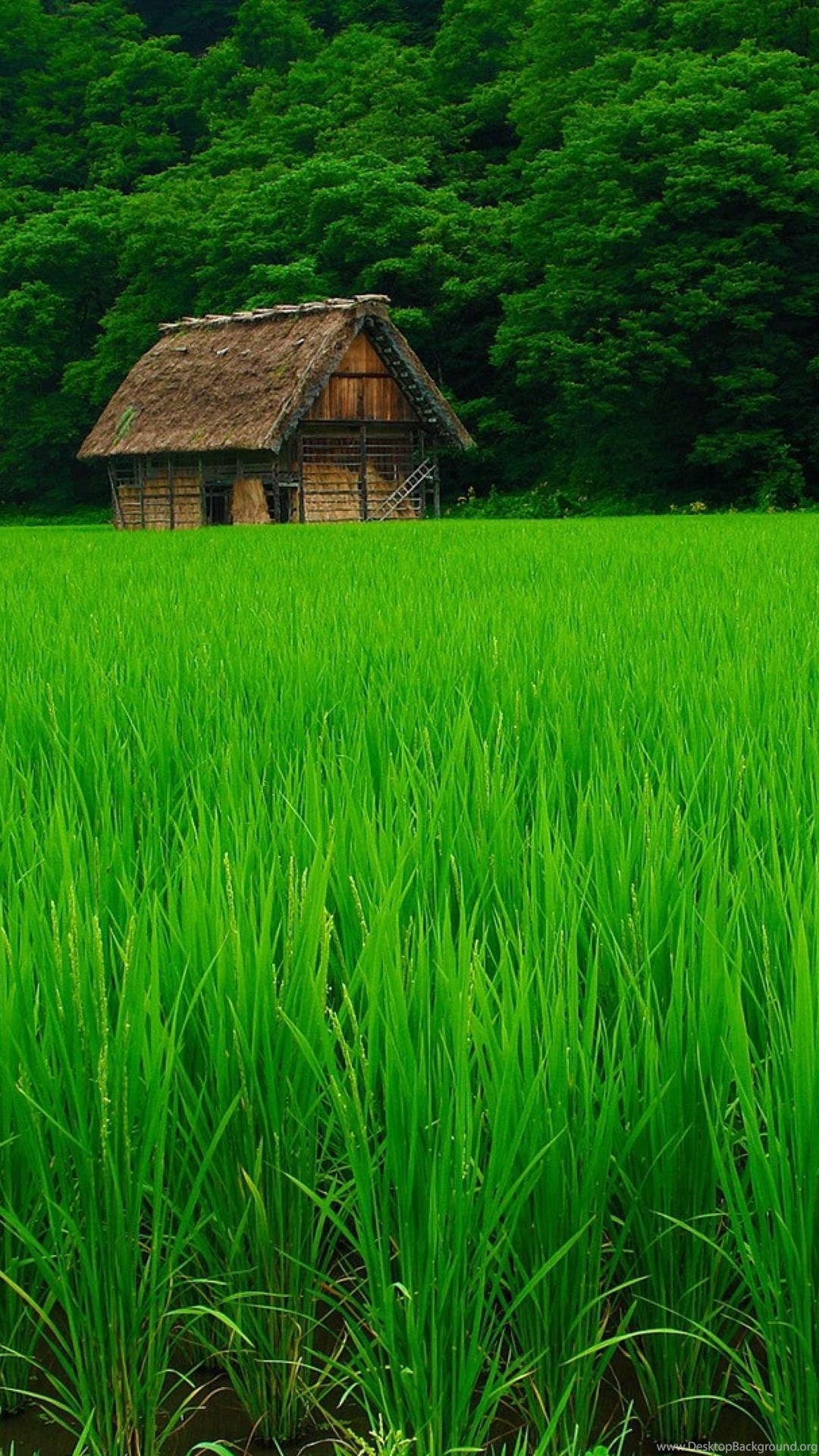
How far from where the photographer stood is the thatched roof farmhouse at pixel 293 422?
80.6 ft

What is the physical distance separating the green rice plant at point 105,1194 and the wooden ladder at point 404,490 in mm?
24659

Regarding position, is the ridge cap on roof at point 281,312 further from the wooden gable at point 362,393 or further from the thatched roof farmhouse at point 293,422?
the wooden gable at point 362,393

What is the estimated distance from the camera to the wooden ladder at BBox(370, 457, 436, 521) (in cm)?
2594

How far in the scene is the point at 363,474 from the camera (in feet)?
84.0

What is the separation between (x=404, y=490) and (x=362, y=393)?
6.22ft

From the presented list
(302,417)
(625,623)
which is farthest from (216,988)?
(302,417)

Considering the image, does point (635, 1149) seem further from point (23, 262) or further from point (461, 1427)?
point (23, 262)

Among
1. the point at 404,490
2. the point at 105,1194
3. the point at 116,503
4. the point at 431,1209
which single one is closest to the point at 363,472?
the point at 404,490

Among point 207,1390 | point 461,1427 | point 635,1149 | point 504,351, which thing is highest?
point 504,351

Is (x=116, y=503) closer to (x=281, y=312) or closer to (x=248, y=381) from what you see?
(x=248, y=381)

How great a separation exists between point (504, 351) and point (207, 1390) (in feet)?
93.0

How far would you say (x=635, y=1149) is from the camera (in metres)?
1.26

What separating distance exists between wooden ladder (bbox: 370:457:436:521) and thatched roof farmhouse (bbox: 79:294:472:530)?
0.09ft

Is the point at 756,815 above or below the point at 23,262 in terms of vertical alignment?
below
